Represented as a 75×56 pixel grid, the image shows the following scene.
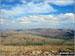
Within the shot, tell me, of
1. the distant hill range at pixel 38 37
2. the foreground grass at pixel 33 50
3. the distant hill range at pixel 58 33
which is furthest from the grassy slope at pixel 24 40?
the foreground grass at pixel 33 50

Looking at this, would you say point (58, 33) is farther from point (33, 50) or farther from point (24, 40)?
point (33, 50)

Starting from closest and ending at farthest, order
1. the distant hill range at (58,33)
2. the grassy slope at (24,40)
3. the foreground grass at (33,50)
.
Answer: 1. the foreground grass at (33,50)
2. the distant hill range at (58,33)
3. the grassy slope at (24,40)

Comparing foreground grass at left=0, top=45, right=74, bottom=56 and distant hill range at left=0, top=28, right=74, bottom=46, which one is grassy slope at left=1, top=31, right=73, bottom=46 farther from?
foreground grass at left=0, top=45, right=74, bottom=56

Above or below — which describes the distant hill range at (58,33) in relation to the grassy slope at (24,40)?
above

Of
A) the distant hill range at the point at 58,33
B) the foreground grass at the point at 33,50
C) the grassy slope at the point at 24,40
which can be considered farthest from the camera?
the grassy slope at the point at 24,40

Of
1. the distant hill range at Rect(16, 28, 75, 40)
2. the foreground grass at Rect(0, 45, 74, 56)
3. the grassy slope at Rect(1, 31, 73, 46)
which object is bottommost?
the foreground grass at Rect(0, 45, 74, 56)

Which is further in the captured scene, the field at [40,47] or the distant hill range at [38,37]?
the distant hill range at [38,37]

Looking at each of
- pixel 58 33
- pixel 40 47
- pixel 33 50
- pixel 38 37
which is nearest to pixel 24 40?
pixel 38 37

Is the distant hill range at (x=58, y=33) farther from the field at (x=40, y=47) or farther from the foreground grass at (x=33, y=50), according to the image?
the foreground grass at (x=33, y=50)

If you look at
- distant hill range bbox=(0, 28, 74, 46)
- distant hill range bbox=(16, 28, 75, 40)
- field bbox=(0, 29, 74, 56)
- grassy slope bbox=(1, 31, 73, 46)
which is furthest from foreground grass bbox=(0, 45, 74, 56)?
distant hill range bbox=(16, 28, 75, 40)

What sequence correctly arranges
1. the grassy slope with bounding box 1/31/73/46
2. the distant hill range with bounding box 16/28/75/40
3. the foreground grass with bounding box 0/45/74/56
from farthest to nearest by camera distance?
the grassy slope with bounding box 1/31/73/46 < the distant hill range with bounding box 16/28/75/40 < the foreground grass with bounding box 0/45/74/56
